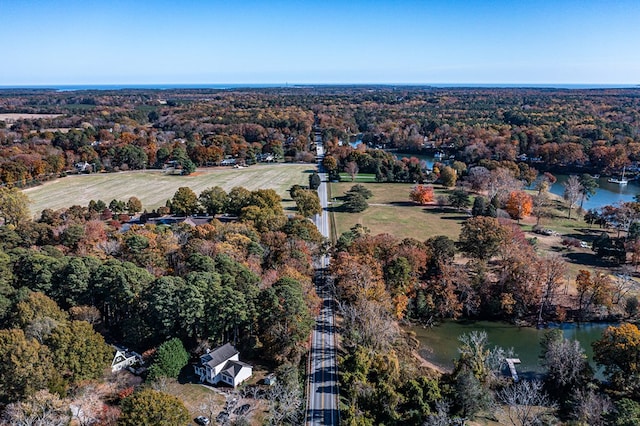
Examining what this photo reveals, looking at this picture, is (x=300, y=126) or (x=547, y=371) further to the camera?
(x=300, y=126)

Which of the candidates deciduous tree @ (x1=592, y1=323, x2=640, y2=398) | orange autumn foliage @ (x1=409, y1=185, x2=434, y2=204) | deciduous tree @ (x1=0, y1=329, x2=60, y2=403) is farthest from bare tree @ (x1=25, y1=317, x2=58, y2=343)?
orange autumn foliage @ (x1=409, y1=185, x2=434, y2=204)

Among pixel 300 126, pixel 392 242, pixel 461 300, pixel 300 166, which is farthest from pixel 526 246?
pixel 300 126

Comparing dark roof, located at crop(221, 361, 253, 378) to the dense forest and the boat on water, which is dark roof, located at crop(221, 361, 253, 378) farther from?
the boat on water

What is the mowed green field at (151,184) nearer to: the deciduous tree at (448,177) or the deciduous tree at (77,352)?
the deciduous tree at (448,177)

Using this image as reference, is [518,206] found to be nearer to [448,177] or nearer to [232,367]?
[448,177]

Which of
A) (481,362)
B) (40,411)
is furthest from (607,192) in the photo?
(40,411)

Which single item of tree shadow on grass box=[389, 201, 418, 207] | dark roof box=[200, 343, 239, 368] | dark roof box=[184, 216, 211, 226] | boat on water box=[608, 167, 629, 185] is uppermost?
dark roof box=[184, 216, 211, 226]

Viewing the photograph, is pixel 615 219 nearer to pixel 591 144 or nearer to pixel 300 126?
pixel 591 144
